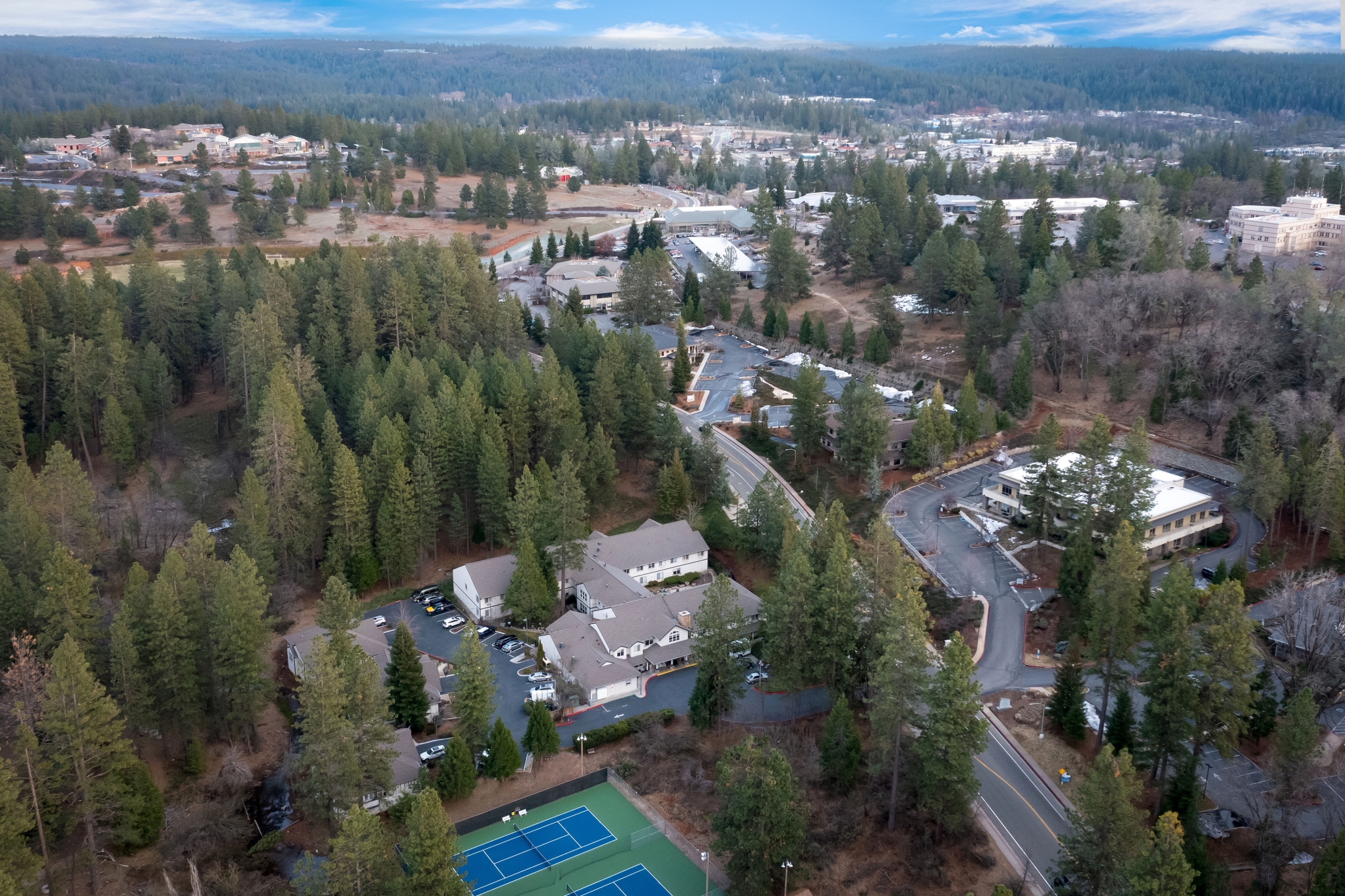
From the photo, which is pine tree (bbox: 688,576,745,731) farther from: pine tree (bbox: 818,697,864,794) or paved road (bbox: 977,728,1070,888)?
paved road (bbox: 977,728,1070,888)

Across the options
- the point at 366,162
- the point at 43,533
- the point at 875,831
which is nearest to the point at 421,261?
the point at 43,533

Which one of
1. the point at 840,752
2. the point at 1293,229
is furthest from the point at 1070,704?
the point at 1293,229

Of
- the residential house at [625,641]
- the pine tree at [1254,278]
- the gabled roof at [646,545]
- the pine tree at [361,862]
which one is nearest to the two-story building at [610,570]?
the gabled roof at [646,545]

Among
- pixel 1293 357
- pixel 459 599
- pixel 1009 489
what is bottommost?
pixel 459 599

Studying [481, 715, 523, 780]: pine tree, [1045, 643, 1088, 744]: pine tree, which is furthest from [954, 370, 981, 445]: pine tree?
[481, 715, 523, 780]: pine tree

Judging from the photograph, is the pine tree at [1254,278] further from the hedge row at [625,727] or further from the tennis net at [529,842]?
the tennis net at [529,842]

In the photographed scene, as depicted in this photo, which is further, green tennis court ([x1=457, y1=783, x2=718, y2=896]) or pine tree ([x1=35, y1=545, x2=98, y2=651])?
pine tree ([x1=35, y1=545, x2=98, y2=651])

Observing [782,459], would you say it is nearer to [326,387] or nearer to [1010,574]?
[1010,574]
